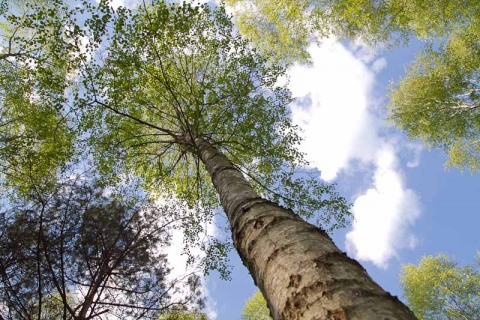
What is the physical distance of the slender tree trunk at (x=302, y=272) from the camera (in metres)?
1.30

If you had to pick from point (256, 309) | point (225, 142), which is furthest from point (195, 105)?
point (256, 309)

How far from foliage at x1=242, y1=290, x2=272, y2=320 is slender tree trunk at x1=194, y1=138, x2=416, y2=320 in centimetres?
1471

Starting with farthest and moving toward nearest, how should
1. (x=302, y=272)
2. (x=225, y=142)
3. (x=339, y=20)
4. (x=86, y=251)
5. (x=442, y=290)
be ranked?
1. (x=442, y=290)
2. (x=339, y=20)
3. (x=225, y=142)
4. (x=86, y=251)
5. (x=302, y=272)

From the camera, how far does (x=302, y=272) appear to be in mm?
1637

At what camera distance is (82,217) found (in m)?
5.84

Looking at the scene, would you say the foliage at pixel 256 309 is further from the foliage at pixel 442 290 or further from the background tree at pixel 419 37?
the background tree at pixel 419 37

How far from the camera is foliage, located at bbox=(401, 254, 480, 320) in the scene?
1548 centimetres

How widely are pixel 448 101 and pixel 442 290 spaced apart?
8.50 m

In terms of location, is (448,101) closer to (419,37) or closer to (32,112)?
(419,37)

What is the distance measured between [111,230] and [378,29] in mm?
12776

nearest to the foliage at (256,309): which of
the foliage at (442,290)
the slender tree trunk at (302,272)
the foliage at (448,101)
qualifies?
the foliage at (442,290)

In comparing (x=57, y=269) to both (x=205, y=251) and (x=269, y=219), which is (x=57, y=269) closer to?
(x=205, y=251)

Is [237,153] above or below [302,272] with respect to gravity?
above

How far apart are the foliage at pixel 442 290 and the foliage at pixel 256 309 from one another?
667cm
